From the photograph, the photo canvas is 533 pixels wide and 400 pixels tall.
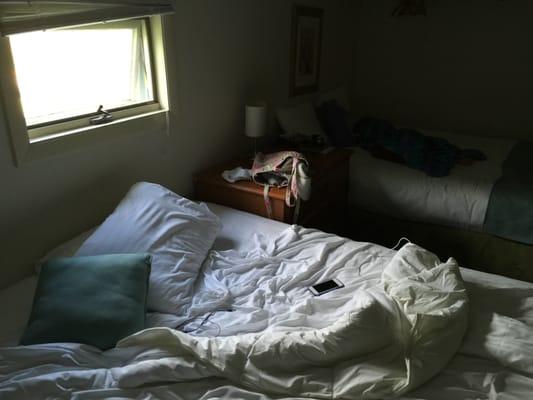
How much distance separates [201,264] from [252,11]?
1.57 metres

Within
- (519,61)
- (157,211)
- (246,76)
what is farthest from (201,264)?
(519,61)

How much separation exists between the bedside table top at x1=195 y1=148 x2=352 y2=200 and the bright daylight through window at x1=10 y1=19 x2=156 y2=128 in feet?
1.58

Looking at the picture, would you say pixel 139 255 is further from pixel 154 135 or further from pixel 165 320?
pixel 154 135

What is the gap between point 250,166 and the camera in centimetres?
236

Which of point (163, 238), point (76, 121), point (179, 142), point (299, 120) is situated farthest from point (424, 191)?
point (76, 121)

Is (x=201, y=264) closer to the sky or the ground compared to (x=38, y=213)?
closer to the ground

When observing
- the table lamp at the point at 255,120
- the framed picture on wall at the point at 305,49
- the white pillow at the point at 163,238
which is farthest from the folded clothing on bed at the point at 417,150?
the white pillow at the point at 163,238

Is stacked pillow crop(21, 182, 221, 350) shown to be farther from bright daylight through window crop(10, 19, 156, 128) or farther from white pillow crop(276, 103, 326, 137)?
white pillow crop(276, 103, 326, 137)

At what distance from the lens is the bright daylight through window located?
62.6 inches

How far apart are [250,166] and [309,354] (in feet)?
4.67

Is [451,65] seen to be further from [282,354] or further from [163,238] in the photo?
[282,354]

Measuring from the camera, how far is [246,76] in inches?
99.0

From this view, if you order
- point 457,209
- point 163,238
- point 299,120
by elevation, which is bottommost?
point 457,209

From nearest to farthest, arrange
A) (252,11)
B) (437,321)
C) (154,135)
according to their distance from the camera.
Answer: (437,321) → (154,135) → (252,11)
